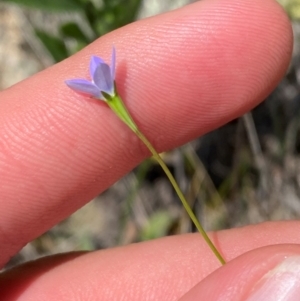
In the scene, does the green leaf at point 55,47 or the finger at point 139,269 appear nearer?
the finger at point 139,269

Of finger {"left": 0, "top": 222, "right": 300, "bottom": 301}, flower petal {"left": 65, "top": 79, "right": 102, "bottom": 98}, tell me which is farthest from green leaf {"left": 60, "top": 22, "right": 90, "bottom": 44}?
finger {"left": 0, "top": 222, "right": 300, "bottom": 301}

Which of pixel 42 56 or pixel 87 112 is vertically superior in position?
pixel 42 56

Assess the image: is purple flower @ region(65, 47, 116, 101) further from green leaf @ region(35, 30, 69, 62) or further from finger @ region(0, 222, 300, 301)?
green leaf @ region(35, 30, 69, 62)

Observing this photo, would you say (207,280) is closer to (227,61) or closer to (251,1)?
(227,61)

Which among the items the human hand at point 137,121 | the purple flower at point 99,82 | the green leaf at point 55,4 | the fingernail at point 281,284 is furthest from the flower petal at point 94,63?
the fingernail at point 281,284

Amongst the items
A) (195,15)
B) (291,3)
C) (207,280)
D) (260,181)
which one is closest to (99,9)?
(195,15)

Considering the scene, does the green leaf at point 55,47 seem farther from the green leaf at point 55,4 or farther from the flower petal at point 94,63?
the flower petal at point 94,63

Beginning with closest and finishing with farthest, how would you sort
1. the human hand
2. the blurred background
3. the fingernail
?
1. the fingernail
2. the human hand
3. the blurred background
